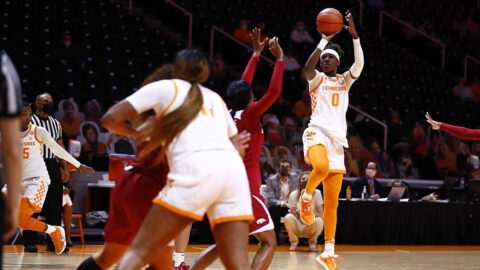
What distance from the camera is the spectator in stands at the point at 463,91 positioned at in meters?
18.4

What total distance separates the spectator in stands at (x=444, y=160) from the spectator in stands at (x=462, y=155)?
0.11m

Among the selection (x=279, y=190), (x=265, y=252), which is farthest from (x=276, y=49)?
(x=279, y=190)

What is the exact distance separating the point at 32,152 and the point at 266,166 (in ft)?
17.5

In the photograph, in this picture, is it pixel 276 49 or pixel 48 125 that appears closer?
pixel 276 49

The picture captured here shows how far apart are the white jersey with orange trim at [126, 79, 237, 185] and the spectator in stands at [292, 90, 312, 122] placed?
1146 centimetres

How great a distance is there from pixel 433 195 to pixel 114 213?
9.50m

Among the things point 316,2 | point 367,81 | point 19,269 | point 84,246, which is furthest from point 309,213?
point 316,2

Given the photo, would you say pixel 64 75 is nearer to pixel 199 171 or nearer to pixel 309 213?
pixel 309 213

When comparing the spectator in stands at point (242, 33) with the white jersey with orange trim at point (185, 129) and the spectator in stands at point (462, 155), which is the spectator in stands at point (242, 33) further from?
the white jersey with orange trim at point (185, 129)

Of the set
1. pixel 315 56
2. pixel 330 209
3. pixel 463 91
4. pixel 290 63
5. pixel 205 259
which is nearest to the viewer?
pixel 205 259

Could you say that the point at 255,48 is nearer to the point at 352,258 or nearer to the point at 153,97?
the point at 153,97

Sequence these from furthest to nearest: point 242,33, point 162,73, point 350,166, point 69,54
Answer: point 242,33 → point 69,54 → point 350,166 → point 162,73

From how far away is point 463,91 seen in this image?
1850 centimetres

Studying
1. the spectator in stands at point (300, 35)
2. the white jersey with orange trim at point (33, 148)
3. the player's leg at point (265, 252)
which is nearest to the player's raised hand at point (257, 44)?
the player's leg at point (265, 252)
